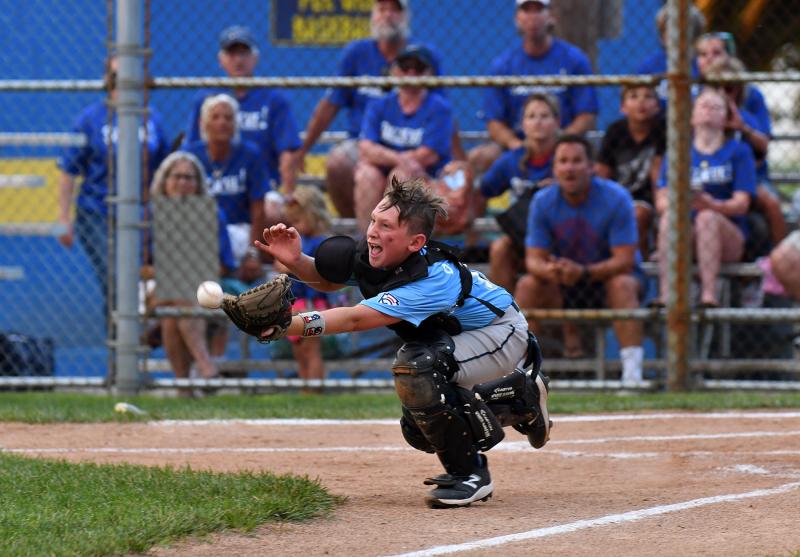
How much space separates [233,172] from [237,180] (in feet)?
0.22

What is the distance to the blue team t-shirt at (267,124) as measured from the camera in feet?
31.4

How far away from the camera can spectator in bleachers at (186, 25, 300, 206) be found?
31.2ft

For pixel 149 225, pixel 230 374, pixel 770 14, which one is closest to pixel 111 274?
pixel 149 225

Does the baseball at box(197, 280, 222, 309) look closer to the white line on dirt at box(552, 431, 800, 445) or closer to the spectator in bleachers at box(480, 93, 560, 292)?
the white line on dirt at box(552, 431, 800, 445)

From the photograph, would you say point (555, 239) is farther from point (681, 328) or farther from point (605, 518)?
point (605, 518)

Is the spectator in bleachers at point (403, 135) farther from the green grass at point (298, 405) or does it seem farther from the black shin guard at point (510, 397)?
the black shin guard at point (510, 397)

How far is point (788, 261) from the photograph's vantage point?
830 centimetres

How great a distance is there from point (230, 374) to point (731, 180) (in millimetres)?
3632

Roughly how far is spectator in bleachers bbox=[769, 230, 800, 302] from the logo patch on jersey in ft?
15.4

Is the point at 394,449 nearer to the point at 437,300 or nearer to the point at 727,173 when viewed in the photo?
the point at 437,300

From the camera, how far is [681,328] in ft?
26.4

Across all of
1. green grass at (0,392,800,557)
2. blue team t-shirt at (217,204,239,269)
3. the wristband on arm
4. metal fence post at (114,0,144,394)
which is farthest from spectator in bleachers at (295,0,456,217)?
the wristband on arm

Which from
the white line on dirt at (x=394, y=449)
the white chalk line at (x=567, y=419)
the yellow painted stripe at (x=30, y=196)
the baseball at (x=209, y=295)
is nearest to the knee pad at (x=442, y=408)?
the baseball at (x=209, y=295)

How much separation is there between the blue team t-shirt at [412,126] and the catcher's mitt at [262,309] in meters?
5.11
